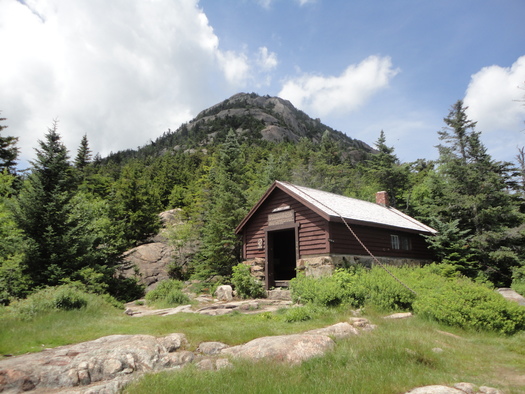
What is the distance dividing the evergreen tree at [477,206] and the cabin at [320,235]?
11.0 ft

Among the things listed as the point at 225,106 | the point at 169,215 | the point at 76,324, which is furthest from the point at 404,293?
the point at 225,106

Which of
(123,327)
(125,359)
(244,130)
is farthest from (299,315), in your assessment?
(244,130)

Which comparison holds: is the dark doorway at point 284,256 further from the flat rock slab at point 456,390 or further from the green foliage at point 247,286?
the flat rock slab at point 456,390

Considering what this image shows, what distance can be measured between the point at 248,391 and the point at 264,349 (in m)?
2.08

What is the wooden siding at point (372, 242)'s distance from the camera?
58.6 feet

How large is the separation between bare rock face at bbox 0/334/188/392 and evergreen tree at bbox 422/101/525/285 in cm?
2068

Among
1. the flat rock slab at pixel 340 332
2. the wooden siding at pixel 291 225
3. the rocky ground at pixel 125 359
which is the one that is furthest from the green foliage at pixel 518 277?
the rocky ground at pixel 125 359

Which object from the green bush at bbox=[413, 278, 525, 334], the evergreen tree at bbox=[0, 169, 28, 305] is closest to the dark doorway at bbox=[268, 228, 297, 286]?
the green bush at bbox=[413, 278, 525, 334]

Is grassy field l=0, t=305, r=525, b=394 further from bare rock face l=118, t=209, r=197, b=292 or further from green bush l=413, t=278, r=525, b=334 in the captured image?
bare rock face l=118, t=209, r=197, b=292

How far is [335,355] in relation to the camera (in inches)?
279

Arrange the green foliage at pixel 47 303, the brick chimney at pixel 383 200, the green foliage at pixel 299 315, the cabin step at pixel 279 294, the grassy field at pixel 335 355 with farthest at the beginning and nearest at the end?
the brick chimney at pixel 383 200 → the cabin step at pixel 279 294 → the green foliage at pixel 47 303 → the green foliage at pixel 299 315 → the grassy field at pixel 335 355

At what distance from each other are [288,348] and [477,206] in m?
23.9

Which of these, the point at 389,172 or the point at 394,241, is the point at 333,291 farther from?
the point at 389,172

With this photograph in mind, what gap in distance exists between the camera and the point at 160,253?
100 feet
